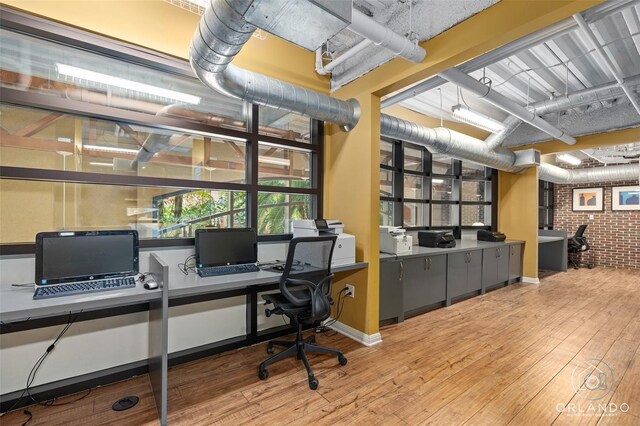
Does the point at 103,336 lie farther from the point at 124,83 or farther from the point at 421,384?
the point at 421,384

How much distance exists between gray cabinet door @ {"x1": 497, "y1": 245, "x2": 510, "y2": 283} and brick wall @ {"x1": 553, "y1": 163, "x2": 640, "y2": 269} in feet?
13.7

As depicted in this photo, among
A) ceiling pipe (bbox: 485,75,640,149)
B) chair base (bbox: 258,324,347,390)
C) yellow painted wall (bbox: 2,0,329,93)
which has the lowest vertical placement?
chair base (bbox: 258,324,347,390)

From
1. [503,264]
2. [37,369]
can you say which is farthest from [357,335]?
[503,264]

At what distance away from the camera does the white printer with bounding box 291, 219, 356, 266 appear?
2764mm

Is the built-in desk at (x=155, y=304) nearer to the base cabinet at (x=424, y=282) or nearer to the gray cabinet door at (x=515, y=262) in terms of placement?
the base cabinet at (x=424, y=282)

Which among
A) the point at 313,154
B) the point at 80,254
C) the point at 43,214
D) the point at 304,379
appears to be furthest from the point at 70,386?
the point at 313,154

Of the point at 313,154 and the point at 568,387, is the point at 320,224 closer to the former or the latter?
the point at 313,154

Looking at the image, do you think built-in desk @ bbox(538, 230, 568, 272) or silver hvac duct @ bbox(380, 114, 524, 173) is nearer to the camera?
silver hvac duct @ bbox(380, 114, 524, 173)

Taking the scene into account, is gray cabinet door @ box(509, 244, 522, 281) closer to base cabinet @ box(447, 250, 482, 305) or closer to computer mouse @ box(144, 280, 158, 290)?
base cabinet @ box(447, 250, 482, 305)

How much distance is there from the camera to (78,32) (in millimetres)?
2096

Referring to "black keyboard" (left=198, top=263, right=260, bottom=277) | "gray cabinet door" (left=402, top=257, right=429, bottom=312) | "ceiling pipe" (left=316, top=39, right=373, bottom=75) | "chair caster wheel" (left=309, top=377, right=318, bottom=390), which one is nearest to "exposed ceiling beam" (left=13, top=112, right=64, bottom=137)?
"black keyboard" (left=198, top=263, right=260, bottom=277)

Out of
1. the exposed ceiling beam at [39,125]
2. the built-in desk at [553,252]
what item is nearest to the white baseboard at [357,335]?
the exposed ceiling beam at [39,125]

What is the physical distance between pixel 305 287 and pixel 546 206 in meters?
8.41

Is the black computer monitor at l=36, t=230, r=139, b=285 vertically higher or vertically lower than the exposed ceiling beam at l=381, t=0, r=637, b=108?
lower
